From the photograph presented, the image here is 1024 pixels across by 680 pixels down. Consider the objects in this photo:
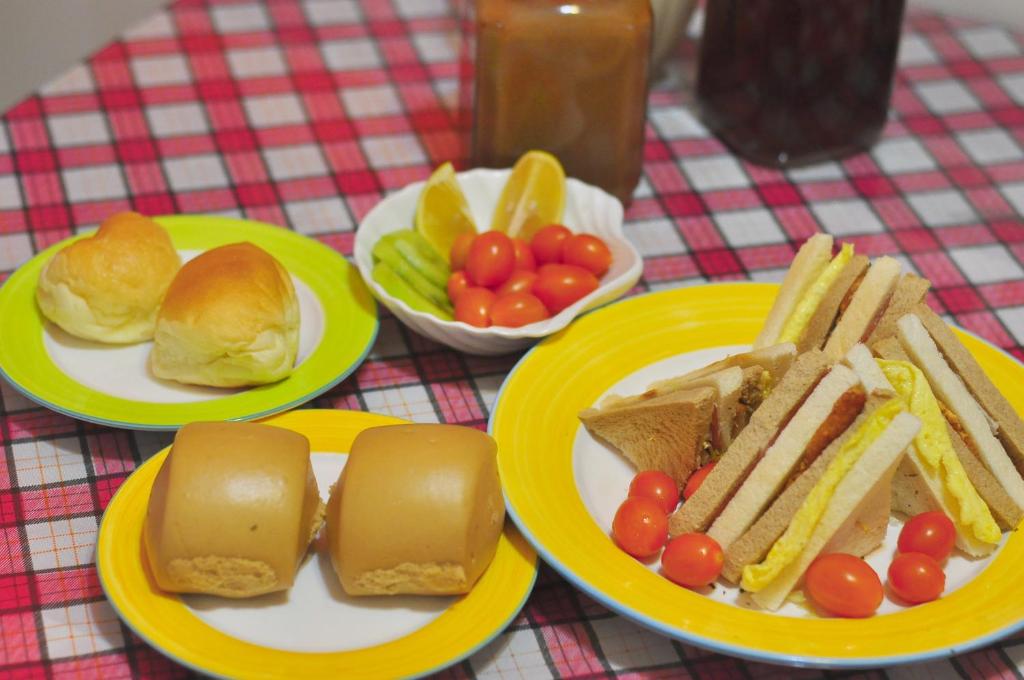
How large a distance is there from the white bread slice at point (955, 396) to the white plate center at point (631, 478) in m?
0.09

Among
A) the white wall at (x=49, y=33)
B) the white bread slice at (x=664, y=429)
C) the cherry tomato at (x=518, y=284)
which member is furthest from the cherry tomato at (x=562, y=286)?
the white wall at (x=49, y=33)

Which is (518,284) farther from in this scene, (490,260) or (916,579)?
(916,579)

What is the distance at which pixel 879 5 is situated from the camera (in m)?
1.92

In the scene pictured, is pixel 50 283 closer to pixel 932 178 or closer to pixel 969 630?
pixel 969 630

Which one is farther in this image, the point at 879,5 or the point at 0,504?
the point at 879,5

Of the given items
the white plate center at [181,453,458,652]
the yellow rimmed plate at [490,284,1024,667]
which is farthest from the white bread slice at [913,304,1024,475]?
the white plate center at [181,453,458,652]

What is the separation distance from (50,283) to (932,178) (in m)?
1.45

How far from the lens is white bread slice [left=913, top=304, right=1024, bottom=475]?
4.65ft

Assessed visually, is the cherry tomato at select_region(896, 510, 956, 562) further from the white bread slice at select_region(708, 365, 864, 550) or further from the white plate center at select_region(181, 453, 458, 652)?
the white plate center at select_region(181, 453, 458, 652)

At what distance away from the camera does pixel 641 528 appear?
4.27ft

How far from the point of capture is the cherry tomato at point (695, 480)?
4.55 ft

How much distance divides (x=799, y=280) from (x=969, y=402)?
25cm

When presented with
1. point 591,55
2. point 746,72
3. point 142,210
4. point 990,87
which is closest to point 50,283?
point 142,210

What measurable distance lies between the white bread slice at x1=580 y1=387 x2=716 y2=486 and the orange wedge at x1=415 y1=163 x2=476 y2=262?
42 cm
